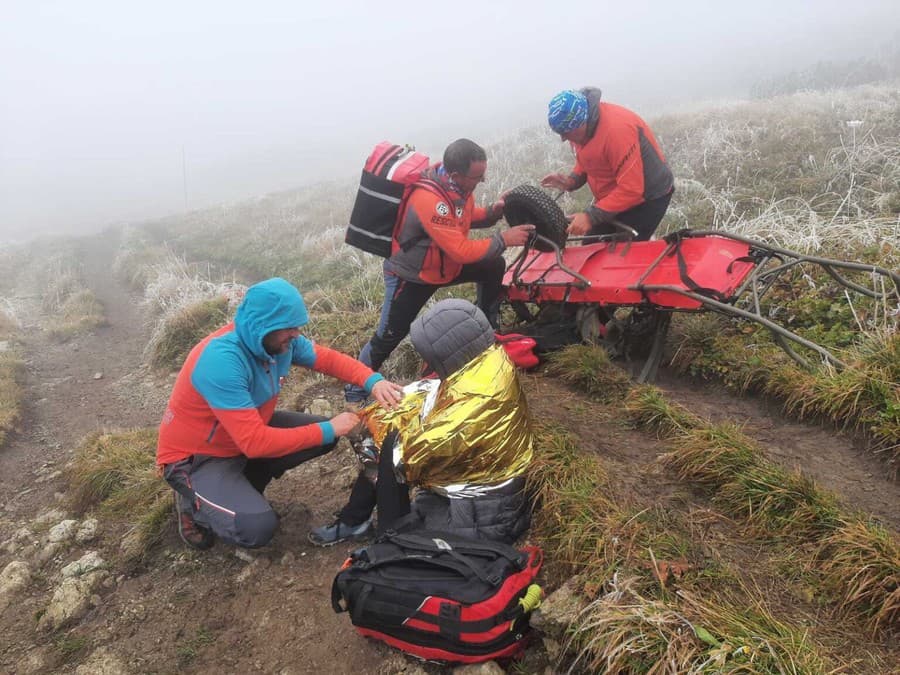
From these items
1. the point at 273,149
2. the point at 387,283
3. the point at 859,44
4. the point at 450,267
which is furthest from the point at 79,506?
the point at 273,149

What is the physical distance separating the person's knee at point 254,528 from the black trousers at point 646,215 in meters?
3.82

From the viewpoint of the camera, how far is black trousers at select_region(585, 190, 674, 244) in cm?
508

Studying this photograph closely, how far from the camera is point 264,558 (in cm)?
383

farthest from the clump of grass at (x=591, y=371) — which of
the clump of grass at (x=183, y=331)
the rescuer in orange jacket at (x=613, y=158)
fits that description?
the clump of grass at (x=183, y=331)

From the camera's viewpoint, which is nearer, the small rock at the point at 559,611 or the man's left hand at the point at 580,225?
the small rock at the point at 559,611

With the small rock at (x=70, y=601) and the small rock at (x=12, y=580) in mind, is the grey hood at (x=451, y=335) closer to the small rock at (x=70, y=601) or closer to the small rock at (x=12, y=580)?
the small rock at (x=70, y=601)

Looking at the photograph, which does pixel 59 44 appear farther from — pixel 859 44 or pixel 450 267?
pixel 450 267

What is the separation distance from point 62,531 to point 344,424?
8.85 feet

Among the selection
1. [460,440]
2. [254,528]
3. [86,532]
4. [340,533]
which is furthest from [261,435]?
[86,532]

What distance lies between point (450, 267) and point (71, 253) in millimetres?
23046

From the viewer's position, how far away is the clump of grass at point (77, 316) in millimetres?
11241

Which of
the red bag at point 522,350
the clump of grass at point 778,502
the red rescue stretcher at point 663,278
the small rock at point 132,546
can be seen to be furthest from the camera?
the red bag at point 522,350

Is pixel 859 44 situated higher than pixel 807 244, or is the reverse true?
pixel 859 44

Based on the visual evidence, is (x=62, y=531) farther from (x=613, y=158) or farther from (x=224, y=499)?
(x=613, y=158)
